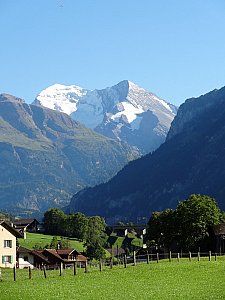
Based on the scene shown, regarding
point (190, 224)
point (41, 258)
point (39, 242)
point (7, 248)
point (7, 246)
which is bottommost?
point (41, 258)

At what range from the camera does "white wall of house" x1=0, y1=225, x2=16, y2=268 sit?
101 metres

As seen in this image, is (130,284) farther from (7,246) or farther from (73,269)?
(7,246)

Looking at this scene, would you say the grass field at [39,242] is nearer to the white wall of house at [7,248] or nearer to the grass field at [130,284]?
the white wall of house at [7,248]

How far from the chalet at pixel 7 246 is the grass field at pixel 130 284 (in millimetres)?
36324

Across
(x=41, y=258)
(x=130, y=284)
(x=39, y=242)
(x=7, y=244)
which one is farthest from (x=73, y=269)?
(x=39, y=242)

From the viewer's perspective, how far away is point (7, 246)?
10212cm

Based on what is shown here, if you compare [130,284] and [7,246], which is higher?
[7,246]

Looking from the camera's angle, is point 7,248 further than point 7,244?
No

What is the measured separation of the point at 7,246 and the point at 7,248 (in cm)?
34

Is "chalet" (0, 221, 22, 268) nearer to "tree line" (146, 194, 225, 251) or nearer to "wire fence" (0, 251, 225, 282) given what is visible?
"wire fence" (0, 251, 225, 282)

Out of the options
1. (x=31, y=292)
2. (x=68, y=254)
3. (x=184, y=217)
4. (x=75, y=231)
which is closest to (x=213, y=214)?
(x=184, y=217)

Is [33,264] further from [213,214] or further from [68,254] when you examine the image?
[213,214]

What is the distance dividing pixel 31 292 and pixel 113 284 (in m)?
7.81

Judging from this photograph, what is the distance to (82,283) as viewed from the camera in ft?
176
